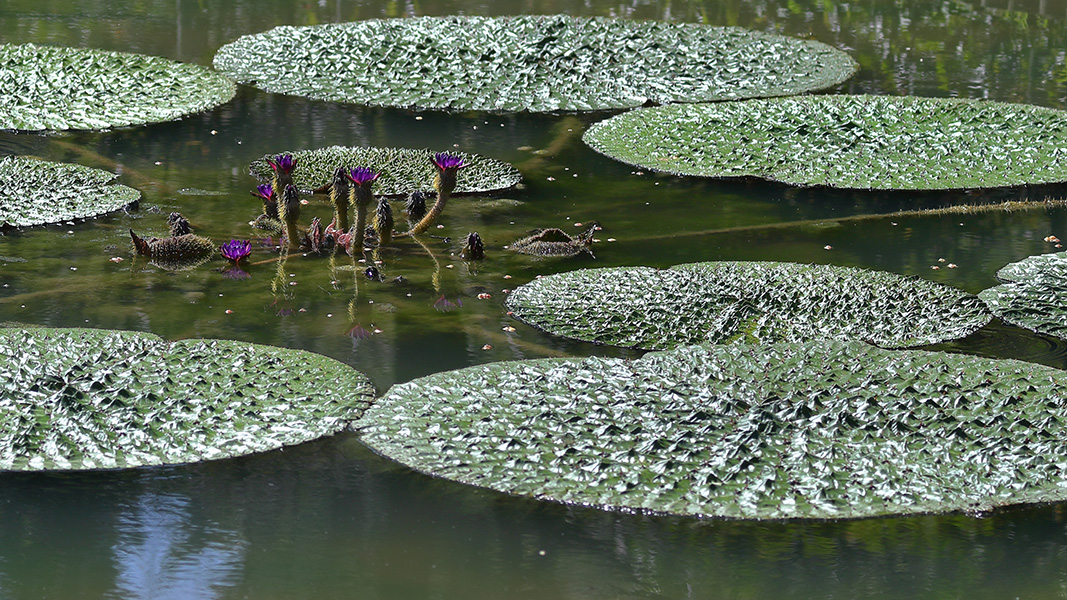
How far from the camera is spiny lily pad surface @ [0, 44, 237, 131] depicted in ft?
18.0

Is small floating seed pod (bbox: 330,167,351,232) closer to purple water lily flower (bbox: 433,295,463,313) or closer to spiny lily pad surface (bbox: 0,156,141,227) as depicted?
purple water lily flower (bbox: 433,295,463,313)

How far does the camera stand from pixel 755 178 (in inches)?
193

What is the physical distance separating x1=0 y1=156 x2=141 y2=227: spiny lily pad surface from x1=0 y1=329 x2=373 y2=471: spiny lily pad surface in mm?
1264

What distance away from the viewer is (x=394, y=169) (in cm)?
474

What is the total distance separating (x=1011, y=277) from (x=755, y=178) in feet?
4.34

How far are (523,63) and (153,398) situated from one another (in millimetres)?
4033

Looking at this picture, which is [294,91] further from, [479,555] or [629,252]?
[479,555]

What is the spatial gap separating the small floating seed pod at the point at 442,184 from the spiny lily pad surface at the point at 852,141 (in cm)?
116

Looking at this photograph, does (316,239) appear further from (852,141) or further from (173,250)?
(852,141)

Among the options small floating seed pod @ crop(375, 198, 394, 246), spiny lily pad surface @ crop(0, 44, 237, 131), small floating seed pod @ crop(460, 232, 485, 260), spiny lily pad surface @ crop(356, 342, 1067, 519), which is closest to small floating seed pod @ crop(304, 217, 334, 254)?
small floating seed pod @ crop(375, 198, 394, 246)

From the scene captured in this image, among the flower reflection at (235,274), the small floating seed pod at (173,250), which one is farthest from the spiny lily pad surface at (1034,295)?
the small floating seed pod at (173,250)

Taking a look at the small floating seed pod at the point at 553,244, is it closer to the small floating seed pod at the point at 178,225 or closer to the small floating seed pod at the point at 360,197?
the small floating seed pod at the point at 360,197

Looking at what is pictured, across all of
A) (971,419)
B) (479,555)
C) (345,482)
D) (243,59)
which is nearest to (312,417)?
(345,482)

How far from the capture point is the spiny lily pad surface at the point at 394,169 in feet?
15.2
